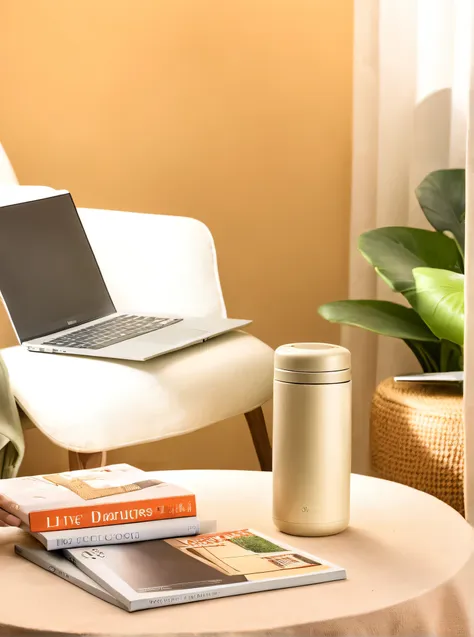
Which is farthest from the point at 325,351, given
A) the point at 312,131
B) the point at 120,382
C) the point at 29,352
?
the point at 312,131

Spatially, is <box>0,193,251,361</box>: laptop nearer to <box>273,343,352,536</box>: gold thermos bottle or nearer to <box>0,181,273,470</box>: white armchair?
<box>0,181,273,470</box>: white armchair

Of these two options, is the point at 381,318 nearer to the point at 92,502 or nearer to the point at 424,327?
the point at 424,327

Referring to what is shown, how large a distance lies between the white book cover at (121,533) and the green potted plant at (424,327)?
2.86 ft

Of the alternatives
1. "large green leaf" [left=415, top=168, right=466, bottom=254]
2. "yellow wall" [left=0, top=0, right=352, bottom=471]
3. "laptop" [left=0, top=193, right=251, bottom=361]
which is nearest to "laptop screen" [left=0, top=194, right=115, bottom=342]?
"laptop" [left=0, top=193, right=251, bottom=361]

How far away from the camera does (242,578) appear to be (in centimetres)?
73

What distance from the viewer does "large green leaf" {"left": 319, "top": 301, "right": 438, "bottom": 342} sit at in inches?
71.9

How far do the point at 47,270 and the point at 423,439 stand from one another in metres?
0.73

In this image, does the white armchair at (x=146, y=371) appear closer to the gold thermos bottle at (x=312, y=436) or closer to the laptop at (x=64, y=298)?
the laptop at (x=64, y=298)

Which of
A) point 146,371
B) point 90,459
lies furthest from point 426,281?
point 90,459

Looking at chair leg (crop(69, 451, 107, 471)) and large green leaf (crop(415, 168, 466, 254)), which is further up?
large green leaf (crop(415, 168, 466, 254))

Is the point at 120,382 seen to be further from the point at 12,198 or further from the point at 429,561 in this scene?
the point at 429,561

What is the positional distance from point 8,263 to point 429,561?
1111mm

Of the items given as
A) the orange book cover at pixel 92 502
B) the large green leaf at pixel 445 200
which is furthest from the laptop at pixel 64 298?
the orange book cover at pixel 92 502

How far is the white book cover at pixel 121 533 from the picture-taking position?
803mm
